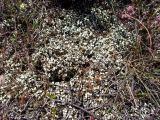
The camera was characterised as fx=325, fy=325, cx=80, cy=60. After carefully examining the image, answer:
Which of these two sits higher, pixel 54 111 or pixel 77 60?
pixel 77 60

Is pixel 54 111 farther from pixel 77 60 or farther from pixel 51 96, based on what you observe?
pixel 77 60

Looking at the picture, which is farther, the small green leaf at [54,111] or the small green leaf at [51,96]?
the small green leaf at [51,96]

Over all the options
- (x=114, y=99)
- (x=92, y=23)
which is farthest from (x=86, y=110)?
(x=92, y=23)

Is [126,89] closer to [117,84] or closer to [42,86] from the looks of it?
[117,84]

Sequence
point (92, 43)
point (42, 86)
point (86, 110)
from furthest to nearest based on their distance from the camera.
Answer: point (92, 43)
point (42, 86)
point (86, 110)

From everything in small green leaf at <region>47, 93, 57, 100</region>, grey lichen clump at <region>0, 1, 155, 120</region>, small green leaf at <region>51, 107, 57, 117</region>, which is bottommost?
small green leaf at <region>51, 107, 57, 117</region>

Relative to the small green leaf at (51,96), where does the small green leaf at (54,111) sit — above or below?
below

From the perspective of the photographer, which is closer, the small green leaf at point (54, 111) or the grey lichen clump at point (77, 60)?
the small green leaf at point (54, 111)

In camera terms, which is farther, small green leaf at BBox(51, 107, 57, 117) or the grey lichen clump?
the grey lichen clump

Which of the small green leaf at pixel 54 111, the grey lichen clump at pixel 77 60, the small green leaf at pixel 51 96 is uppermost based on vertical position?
the grey lichen clump at pixel 77 60

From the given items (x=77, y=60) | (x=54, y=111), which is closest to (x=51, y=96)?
(x=54, y=111)

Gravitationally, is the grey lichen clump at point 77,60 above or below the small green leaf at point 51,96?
above
